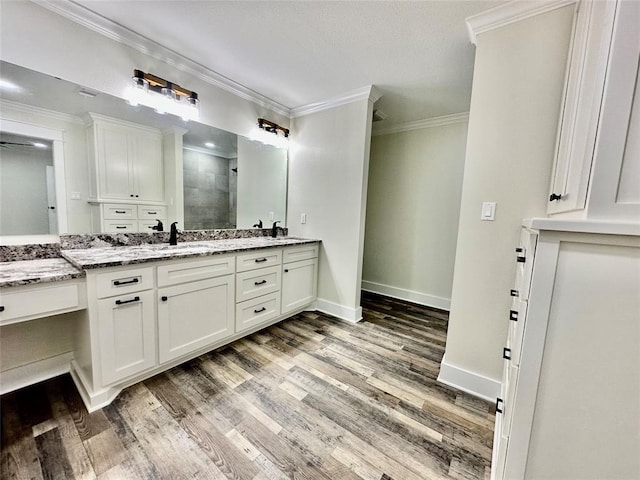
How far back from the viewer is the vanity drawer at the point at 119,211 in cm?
183

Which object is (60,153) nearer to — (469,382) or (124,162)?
(124,162)

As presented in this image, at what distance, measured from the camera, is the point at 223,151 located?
2.50 meters

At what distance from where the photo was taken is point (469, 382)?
1694 mm

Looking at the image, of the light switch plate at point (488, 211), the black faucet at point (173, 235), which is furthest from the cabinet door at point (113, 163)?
the light switch plate at point (488, 211)

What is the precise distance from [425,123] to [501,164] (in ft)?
6.32

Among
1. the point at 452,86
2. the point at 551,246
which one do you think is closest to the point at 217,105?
the point at 452,86

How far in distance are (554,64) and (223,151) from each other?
2515mm

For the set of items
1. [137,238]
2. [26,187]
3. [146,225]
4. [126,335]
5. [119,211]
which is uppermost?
[26,187]

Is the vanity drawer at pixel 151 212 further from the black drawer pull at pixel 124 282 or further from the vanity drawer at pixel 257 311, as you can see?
the vanity drawer at pixel 257 311

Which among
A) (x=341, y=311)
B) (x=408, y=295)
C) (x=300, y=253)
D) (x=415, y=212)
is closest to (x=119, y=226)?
(x=300, y=253)

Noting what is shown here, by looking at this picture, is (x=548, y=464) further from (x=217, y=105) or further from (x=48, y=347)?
(x=217, y=105)

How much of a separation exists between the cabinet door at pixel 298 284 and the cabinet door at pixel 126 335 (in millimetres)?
1193

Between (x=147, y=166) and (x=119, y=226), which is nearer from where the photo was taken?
(x=119, y=226)

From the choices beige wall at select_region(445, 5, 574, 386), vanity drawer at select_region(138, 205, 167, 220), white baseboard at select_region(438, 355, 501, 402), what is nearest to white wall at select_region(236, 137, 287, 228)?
vanity drawer at select_region(138, 205, 167, 220)
